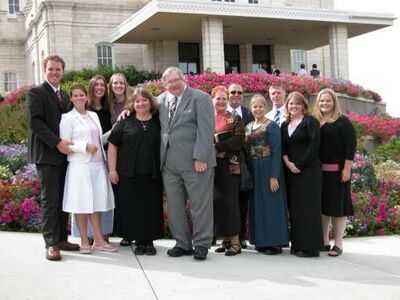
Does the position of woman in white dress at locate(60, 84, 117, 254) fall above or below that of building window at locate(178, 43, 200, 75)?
below

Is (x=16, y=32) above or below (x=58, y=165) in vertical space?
above

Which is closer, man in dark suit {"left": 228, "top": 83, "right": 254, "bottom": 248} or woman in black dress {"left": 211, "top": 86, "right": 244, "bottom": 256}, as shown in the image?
woman in black dress {"left": 211, "top": 86, "right": 244, "bottom": 256}

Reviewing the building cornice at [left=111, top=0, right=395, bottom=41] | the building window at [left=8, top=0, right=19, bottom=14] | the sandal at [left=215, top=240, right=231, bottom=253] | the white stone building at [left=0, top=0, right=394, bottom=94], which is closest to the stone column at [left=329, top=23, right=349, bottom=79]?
the white stone building at [left=0, top=0, right=394, bottom=94]

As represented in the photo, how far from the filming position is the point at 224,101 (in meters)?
6.84

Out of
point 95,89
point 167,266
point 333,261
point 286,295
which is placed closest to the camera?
point 286,295

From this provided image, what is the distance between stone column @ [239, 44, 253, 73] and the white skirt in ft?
78.6

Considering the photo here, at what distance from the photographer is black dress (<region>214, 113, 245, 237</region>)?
22.1 feet

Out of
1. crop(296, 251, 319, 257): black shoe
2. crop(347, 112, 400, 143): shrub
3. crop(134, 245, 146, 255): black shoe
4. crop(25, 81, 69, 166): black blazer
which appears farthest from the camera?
crop(347, 112, 400, 143): shrub

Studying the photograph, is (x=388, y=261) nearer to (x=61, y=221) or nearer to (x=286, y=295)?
(x=286, y=295)

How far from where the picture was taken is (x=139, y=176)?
6.67m

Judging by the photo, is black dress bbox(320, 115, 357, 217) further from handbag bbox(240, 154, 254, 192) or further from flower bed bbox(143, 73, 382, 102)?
flower bed bbox(143, 73, 382, 102)

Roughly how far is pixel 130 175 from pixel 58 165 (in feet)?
2.91

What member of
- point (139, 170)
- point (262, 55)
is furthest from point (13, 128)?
point (262, 55)

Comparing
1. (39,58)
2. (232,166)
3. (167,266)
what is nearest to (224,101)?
(232,166)
